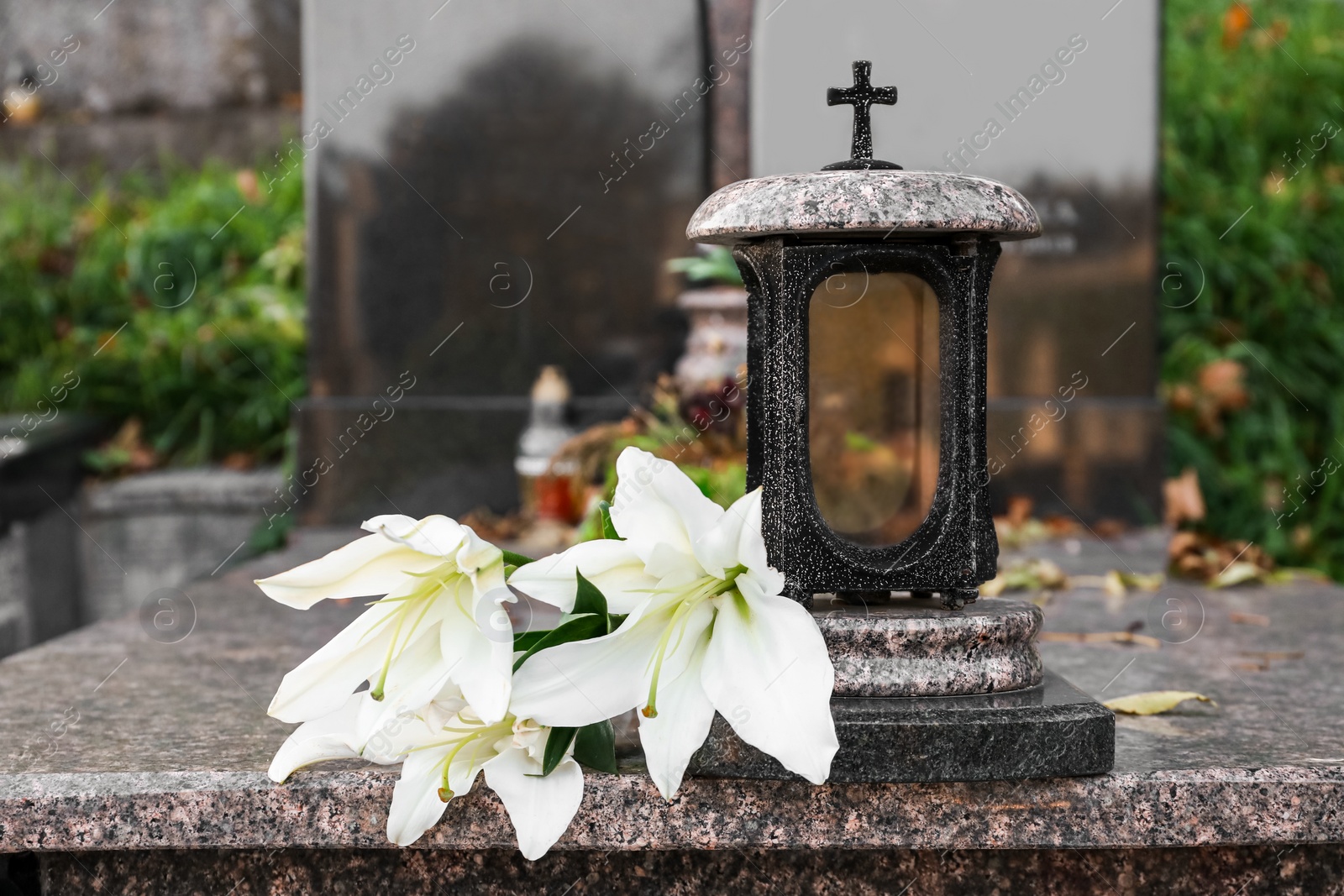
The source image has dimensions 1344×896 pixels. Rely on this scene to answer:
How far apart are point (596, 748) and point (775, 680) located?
10.1 inches

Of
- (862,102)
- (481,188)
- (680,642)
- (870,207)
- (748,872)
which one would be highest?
(481,188)

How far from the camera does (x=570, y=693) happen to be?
48.0 inches

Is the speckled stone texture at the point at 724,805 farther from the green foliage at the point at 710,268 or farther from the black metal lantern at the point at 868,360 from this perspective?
the green foliage at the point at 710,268

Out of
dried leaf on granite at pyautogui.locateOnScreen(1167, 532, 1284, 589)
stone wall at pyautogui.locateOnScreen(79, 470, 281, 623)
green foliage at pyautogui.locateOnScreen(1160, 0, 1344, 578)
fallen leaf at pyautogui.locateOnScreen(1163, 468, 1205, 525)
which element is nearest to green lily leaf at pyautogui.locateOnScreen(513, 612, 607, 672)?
dried leaf on granite at pyautogui.locateOnScreen(1167, 532, 1284, 589)

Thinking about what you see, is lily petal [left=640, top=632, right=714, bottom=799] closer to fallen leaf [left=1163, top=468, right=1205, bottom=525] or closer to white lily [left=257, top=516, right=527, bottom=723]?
white lily [left=257, top=516, right=527, bottom=723]

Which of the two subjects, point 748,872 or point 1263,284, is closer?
point 748,872

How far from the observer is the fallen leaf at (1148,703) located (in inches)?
68.6

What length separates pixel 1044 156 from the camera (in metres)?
3.90

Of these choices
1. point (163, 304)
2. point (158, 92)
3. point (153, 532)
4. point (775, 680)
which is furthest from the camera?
point (158, 92)

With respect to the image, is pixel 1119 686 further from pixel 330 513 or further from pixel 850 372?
pixel 330 513

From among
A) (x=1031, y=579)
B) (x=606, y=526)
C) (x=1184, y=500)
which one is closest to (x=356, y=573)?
(x=606, y=526)

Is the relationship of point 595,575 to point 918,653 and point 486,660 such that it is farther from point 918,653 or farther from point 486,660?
point 918,653

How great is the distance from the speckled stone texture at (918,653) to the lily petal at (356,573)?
490 mm

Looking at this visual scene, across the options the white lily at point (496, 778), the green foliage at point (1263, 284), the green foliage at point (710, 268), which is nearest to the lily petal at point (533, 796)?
the white lily at point (496, 778)
